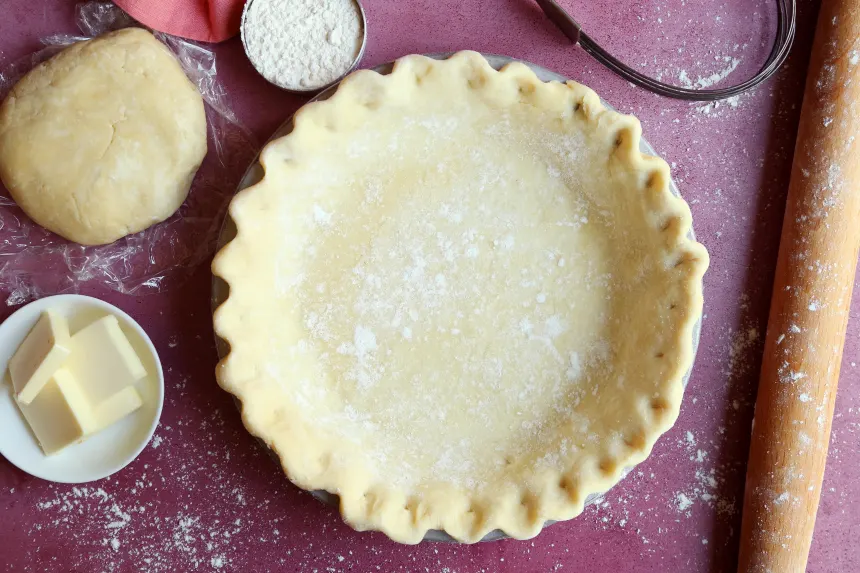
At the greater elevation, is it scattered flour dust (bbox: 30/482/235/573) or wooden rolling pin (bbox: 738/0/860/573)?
wooden rolling pin (bbox: 738/0/860/573)

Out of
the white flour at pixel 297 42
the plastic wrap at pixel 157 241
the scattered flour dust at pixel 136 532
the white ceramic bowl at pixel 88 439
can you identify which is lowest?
the scattered flour dust at pixel 136 532

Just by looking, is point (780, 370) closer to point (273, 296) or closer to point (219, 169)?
point (273, 296)

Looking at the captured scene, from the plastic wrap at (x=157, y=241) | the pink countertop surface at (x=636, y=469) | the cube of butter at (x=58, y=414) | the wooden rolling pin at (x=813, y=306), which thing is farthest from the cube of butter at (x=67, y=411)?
the wooden rolling pin at (x=813, y=306)

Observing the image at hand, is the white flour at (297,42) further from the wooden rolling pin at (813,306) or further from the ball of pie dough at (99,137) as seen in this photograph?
the wooden rolling pin at (813,306)

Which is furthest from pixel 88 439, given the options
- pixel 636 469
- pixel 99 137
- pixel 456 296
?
pixel 636 469

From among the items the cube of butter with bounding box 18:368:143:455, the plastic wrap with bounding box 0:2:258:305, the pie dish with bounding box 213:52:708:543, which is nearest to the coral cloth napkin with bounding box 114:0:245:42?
the plastic wrap with bounding box 0:2:258:305

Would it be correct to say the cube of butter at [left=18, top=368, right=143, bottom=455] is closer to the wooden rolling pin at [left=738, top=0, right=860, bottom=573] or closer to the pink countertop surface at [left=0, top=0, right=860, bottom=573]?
the pink countertop surface at [left=0, top=0, right=860, bottom=573]
